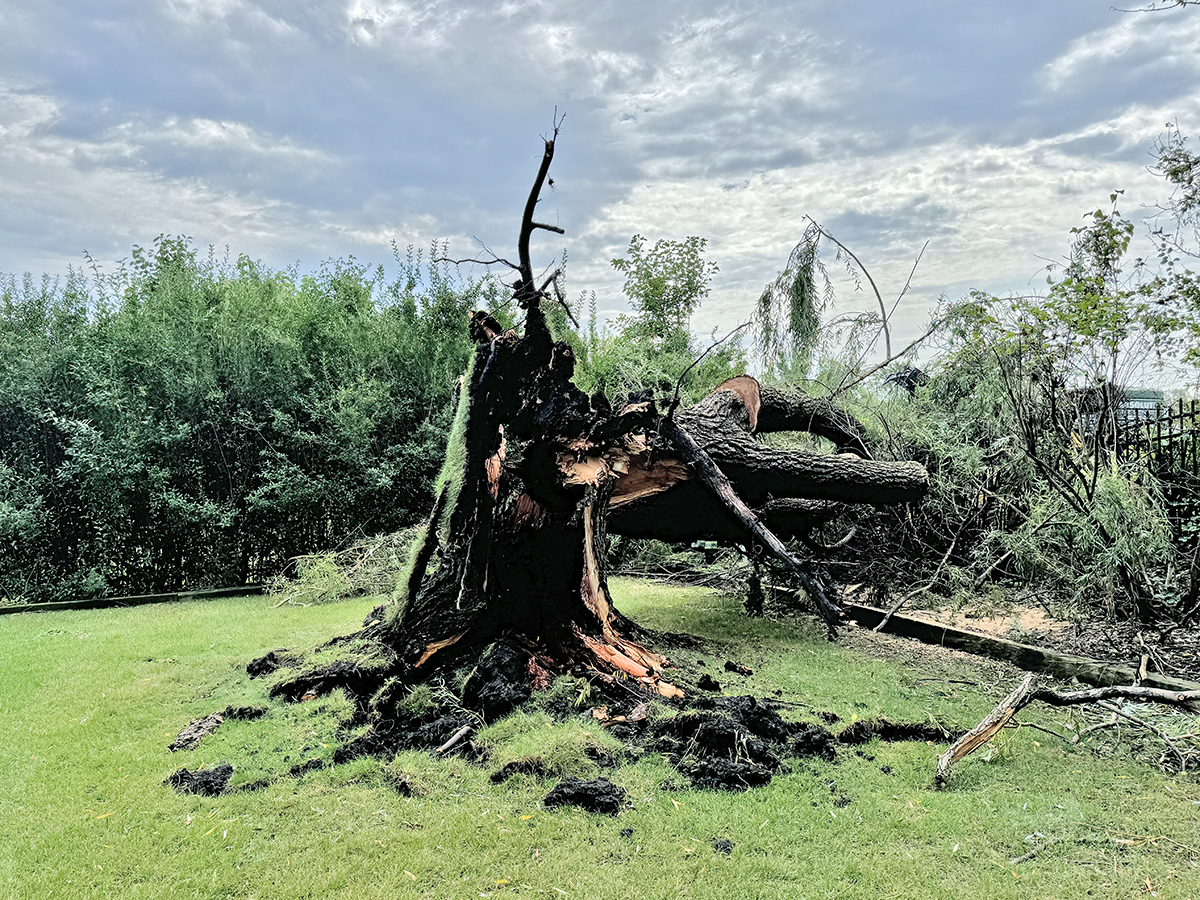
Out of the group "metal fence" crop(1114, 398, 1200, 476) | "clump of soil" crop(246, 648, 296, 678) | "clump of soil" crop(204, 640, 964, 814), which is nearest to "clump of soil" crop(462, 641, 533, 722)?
"clump of soil" crop(204, 640, 964, 814)

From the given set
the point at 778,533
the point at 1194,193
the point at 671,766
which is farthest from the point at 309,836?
the point at 1194,193

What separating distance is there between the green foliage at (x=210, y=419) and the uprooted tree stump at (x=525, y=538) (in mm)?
3545

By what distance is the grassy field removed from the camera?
2.38 meters

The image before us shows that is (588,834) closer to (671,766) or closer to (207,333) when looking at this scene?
(671,766)

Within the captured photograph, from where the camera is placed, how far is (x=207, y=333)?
8.48m

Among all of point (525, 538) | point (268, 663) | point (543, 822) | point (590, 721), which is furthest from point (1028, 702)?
point (268, 663)

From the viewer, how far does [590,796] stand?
113 inches

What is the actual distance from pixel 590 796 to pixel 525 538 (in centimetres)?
204

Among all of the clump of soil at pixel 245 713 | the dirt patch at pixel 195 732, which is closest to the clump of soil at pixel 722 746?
the clump of soil at pixel 245 713

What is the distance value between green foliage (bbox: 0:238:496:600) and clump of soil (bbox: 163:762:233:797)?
18.1 ft

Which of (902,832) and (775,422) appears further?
(775,422)

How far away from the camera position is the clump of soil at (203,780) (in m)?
3.06

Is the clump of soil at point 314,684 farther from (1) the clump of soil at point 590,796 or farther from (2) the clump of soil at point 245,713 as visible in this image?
(1) the clump of soil at point 590,796

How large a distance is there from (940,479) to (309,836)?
611 centimetres
